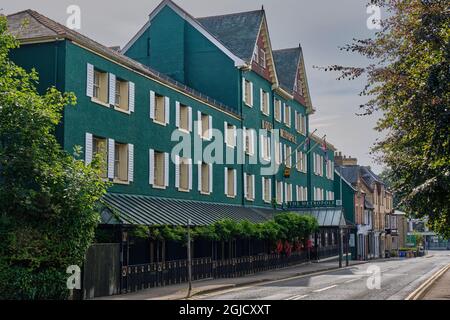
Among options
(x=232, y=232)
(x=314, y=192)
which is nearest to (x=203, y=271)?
(x=232, y=232)

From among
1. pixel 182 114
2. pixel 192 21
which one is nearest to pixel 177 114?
pixel 182 114

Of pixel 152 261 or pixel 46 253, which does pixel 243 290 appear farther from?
pixel 46 253

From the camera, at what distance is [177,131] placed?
35.2 m

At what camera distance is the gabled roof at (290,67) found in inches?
2311

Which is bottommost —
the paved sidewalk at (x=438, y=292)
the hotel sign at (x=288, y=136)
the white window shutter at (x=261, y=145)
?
the paved sidewalk at (x=438, y=292)

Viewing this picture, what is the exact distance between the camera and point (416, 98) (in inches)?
707

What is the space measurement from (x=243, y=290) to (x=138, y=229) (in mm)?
5188

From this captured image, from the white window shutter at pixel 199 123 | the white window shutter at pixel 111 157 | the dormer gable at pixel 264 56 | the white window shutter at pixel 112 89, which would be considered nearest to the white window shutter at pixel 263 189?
the dormer gable at pixel 264 56

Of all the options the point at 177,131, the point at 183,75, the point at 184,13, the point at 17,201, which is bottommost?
the point at 17,201

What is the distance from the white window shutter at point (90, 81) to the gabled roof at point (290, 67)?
30.9 meters

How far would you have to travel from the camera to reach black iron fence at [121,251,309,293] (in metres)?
26.8

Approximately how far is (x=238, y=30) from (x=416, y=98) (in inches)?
1293

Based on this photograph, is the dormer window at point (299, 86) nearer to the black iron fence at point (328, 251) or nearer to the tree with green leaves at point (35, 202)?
the black iron fence at point (328, 251)

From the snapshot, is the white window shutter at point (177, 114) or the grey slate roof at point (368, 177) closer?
the white window shutter at point (177, 114)
